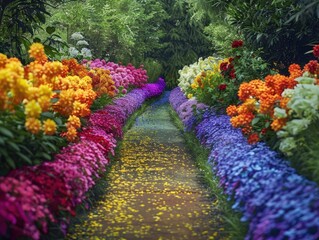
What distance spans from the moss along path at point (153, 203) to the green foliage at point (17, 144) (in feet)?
2.72

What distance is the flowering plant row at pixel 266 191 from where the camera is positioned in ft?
10.3

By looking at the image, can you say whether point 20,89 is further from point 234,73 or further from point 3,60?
point 234,73

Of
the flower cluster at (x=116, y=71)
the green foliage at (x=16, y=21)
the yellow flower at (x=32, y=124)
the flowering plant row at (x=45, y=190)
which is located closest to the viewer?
the flowering plant row at (x=45, y=190)

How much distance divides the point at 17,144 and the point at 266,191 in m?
1.99

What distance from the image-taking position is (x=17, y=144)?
406 cm

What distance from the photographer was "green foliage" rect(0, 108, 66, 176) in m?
3.69

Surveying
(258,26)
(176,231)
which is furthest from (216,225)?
(258,26)

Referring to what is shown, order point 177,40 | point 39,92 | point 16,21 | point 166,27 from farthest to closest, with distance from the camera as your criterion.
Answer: point 177,40
point 166,27
point 16,21
point 39,92

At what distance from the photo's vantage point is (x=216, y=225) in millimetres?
4898

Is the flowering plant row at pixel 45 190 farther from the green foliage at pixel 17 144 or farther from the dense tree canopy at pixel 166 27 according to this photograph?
the dense tree canopy at pixel 166 27

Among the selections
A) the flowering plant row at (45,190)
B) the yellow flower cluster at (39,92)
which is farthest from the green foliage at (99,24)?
the flowering plant row at (45,190)

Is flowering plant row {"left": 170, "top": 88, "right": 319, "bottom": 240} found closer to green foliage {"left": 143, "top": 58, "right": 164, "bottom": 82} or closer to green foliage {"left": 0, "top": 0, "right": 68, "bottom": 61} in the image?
green foliage {"left": 0, "top": 0, "right": 68, "bottom": 61}

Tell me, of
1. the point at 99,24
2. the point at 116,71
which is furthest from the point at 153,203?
the point at 99,24

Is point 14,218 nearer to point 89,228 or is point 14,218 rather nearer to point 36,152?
point 36,152
